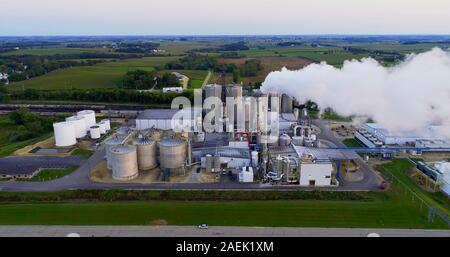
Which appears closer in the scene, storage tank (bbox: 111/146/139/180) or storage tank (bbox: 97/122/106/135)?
storage tank (bbox: 111/146/139/180)

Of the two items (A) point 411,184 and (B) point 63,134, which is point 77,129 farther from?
(A) point 411,184

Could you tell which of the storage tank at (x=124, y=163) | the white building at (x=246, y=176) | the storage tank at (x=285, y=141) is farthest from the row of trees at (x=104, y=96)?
the white building at (x=246, y=176)

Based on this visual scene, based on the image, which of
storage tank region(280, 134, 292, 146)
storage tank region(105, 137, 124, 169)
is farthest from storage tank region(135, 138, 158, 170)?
storage tank region(280, 134, 292, 146)

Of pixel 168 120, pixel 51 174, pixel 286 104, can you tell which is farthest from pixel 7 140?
pixel 286 104

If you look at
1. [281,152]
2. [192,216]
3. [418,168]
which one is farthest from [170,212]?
[418,168]

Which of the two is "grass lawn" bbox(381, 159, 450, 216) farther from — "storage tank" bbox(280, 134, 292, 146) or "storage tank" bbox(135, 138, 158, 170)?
"storage tank" bbox(135, 138, 158, 170)

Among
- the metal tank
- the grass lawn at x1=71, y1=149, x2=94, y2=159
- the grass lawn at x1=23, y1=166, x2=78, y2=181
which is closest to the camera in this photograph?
the grass lawn at x1=23, y1=166, x2=78, y2=181
